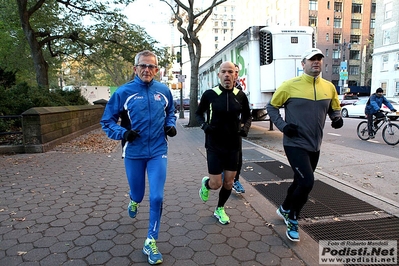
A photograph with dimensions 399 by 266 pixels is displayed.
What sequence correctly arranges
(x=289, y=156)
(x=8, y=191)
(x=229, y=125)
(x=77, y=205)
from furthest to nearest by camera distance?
(x=8, y=191) → (x=77, y=205) → (x=229, y=125) → (x=289, y=156)

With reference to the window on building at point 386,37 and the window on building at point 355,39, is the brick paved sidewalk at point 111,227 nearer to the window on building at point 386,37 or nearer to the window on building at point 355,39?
the window on building at point 386,37

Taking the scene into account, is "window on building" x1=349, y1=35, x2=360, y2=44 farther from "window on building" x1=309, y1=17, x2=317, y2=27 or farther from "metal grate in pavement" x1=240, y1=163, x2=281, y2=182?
"metal grate in pavement" x1=240, y1=163, x2=281, y2=182

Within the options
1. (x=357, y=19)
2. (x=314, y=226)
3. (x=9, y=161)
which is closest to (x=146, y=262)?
(x=314, y=226)

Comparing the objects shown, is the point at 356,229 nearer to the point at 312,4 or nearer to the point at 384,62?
the point at 384,62

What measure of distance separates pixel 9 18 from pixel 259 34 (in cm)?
1472

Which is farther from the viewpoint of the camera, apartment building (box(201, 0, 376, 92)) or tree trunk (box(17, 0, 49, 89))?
apartment building (box(201, 0, 376, 92))

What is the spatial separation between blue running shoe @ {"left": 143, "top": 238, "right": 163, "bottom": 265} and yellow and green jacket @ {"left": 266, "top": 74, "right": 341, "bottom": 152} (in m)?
1.72

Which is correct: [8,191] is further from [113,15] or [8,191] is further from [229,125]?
[113,15]

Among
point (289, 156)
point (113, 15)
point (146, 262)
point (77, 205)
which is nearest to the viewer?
point (146, 262)

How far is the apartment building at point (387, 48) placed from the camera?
124 ft

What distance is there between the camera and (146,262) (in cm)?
276

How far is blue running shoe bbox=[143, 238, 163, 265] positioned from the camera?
106 inches

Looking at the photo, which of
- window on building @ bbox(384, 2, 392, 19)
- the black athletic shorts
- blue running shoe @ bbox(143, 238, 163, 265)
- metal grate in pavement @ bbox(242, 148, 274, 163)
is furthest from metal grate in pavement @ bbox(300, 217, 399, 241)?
window on building @ bbox(384, 2, 392, 19)

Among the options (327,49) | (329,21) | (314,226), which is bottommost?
(314,226)
